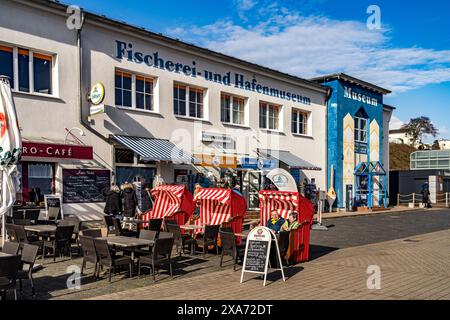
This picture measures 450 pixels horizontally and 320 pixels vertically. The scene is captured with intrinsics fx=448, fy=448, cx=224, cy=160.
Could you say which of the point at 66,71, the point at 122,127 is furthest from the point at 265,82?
the point at 66,71

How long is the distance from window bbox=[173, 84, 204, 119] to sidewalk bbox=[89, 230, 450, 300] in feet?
32.7

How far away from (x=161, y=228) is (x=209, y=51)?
9.89 meters

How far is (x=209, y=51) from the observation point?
63.7 ft

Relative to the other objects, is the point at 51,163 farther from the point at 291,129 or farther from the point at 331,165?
the point at 331,165

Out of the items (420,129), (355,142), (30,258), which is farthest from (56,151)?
(420,129)

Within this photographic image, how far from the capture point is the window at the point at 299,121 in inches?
992

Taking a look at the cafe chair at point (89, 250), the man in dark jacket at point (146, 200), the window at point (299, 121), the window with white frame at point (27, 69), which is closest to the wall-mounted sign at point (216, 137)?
the man in dark jacket at point (146, 200)

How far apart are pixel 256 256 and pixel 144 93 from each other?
1070cm

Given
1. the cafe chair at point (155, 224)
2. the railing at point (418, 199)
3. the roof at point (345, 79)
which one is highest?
the roof at point (345, 79)

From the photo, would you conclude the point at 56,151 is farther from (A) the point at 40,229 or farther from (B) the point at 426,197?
(B) the point at 426,197

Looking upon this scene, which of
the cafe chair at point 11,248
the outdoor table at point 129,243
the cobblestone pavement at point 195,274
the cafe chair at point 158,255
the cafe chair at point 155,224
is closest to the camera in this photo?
the cafe chair at point 11,248

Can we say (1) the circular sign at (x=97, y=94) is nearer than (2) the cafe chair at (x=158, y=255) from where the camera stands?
No

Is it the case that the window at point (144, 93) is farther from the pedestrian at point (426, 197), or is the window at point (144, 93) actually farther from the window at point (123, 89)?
the pedestrian at point (426, 197)

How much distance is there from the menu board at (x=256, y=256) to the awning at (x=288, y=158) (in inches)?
557
